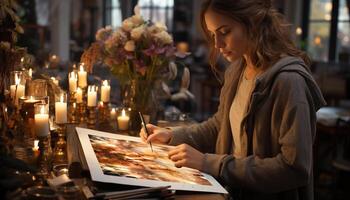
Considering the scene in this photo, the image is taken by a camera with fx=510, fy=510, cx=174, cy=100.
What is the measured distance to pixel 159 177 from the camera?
4.62 feet

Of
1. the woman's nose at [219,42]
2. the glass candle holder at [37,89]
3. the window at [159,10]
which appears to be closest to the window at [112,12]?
the window at [159,10]

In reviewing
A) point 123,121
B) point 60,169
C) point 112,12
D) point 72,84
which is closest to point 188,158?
point 60,169

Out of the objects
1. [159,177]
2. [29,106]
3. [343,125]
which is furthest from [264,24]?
[343,125]

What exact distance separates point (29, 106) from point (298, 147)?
0.92m

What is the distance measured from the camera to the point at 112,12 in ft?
32.7

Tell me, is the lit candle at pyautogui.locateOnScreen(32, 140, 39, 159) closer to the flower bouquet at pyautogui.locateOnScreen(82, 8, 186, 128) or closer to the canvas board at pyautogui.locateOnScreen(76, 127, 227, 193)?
the canvas board at pyautogui.locateOnScreen(76, 127, 227, 193)

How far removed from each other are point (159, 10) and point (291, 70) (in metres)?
8.17

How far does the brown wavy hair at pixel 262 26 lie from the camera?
60.9 inches

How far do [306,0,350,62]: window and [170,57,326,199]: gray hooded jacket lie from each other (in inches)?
256

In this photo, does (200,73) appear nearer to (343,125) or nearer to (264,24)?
(343,125)

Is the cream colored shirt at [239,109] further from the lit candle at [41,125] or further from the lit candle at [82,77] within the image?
the lit candle at [82,77]

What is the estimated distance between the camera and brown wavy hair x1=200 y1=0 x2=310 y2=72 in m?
1.55

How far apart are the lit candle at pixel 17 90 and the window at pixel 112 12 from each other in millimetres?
8058

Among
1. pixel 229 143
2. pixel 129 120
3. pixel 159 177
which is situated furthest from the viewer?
pixel 129 120
